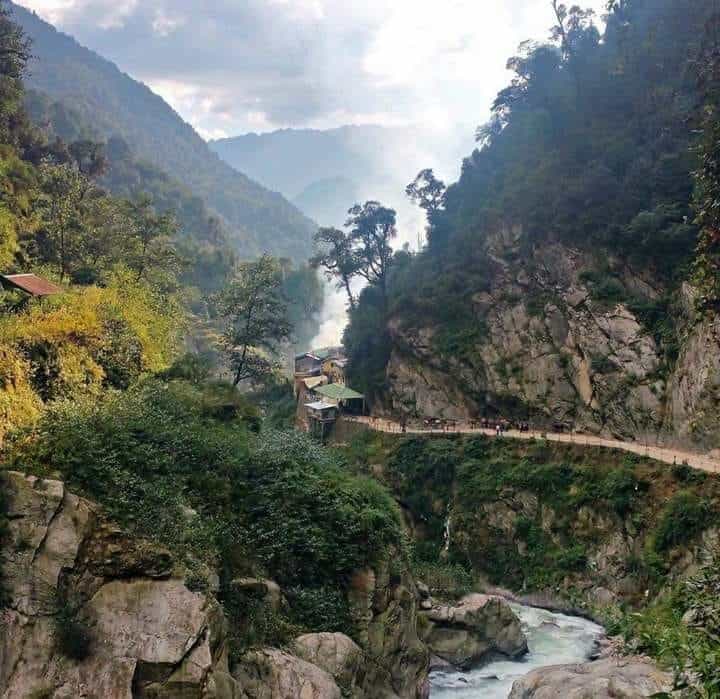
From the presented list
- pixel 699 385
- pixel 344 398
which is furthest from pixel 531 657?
pixel 344 398

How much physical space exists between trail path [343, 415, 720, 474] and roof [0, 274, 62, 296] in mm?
22641

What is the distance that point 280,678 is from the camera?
A: 36.2ft

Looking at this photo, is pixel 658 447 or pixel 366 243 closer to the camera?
pixel 658 447

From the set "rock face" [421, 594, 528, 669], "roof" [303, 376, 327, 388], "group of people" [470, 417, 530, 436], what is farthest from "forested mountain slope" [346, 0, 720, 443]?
"rock face" [421, 594, 528, 669]

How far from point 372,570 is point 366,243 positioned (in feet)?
110

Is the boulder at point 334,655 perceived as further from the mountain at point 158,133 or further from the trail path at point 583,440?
the mountain at point 158,133

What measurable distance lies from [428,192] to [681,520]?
32.1 meters

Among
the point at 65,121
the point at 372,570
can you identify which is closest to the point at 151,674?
the point at 372,570

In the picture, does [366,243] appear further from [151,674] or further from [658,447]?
[151,674]

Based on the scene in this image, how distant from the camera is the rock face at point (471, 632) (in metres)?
19.5

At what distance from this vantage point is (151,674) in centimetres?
952

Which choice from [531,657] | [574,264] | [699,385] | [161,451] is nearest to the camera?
[161,451]

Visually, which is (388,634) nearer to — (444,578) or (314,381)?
(444,578)

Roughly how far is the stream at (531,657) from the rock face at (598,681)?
22.1 feet
